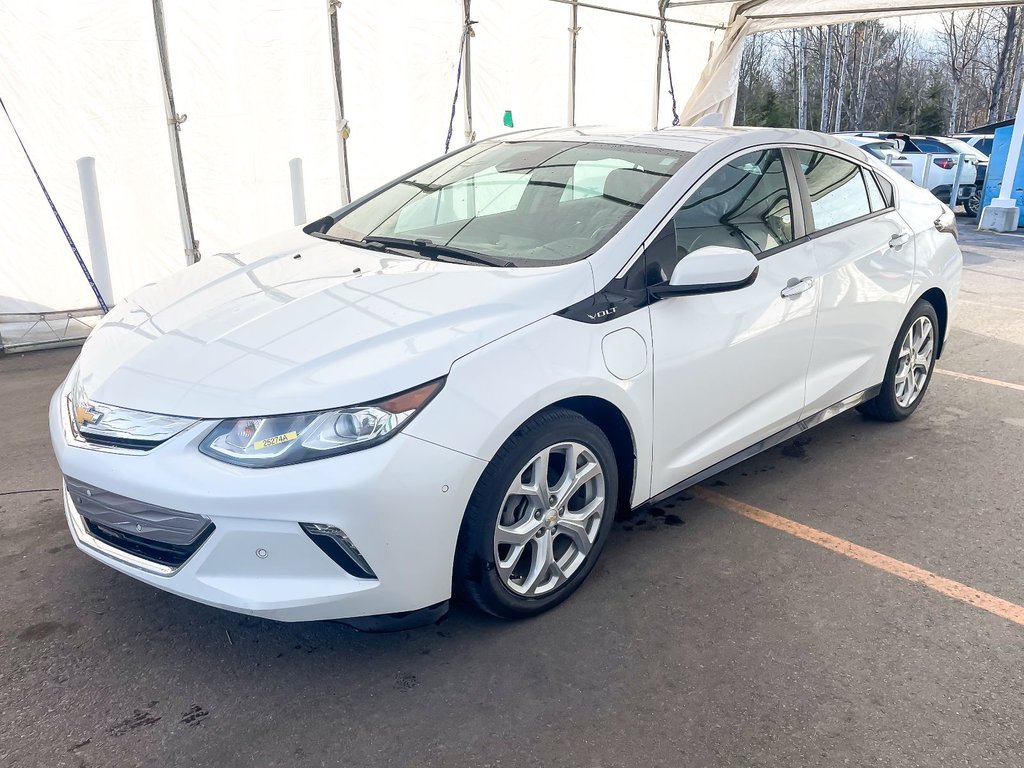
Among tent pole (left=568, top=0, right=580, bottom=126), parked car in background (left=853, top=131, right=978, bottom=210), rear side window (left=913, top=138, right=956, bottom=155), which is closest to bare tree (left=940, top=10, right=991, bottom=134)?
rear side window (left=913, top=138, right=956, bottom=155)

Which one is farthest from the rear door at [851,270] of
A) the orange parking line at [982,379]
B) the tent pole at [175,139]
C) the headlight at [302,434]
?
the tent pole at [175,139]

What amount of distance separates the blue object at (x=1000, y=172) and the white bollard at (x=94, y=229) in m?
13.5

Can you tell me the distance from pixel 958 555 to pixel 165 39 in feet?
20.0

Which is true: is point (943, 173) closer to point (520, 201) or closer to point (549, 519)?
point (520, 201)

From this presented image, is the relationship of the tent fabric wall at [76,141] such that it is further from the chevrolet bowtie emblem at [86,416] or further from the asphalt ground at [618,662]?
the chevrolet bowtie emblem at [86,416]

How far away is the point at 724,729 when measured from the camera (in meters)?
2.33

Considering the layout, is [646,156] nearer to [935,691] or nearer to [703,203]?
[703,203]

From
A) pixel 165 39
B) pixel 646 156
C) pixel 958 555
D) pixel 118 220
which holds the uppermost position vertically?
pixel 165 39

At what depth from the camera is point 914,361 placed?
4.63 meters

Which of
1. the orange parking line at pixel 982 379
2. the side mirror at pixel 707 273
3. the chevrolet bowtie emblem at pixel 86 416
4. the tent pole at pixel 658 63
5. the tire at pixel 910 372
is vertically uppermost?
the tent pole at pixel 658 63

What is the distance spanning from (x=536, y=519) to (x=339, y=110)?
17.7 feet

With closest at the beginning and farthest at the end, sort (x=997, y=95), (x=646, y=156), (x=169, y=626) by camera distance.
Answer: (x=169, y=626), (x=646, y=156), (x=997, y=95)

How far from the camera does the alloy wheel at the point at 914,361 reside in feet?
14.8

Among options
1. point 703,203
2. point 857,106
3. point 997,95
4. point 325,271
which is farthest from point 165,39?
point 857,106
